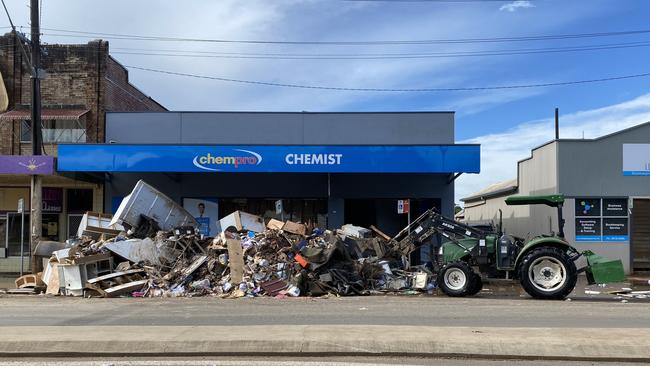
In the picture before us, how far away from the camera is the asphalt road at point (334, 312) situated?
32.7 feet

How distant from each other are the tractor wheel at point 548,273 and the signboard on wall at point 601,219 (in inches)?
309

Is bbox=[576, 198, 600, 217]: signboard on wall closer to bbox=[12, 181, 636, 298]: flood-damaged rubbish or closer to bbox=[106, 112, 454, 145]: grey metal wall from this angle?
bbox=[106, 112, 454, 145]: grey metal wall

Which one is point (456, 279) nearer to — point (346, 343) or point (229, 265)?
point (229, 265)

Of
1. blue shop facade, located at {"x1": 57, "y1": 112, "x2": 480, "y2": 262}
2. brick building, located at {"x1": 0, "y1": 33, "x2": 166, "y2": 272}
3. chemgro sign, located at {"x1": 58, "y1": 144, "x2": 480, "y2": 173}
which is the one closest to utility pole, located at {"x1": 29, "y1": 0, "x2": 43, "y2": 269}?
chemgro sign, located at {"x1": 58, "y1": 144, "x2": 480, "y2": 173}

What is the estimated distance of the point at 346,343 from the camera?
7664 mm

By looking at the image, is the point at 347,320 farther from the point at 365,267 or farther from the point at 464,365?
the point at 365,267

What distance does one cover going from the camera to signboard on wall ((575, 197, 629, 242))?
21.1m

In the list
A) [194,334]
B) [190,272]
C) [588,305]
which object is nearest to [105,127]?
[190,272]

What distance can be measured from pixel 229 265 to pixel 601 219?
13.5m

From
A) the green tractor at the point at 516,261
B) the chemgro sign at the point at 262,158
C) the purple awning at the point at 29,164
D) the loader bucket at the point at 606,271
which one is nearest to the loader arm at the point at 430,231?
the green tractor at the point at 516,261

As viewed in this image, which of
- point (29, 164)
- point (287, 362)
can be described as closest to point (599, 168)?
point (287, 362)

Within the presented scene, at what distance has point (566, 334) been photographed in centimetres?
816

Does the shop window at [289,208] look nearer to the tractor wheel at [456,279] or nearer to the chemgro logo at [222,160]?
the chemgro logo at [222,160]

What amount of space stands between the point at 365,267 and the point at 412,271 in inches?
62.7
